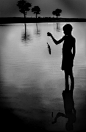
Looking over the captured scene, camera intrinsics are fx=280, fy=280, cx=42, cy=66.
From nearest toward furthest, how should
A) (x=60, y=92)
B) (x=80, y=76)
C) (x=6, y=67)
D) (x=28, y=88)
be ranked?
1. (x=60, y=92)
2. (x=28, y=88)
3. (x=80, y=76)
4. (x=6, y=67)

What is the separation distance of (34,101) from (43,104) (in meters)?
0.34

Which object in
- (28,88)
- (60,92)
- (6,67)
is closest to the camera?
(60,92)

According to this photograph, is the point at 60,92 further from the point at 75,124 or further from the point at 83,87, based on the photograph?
the point at 75,124

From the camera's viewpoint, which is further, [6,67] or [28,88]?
[6,67]

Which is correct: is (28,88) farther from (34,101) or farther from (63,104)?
(63,104)

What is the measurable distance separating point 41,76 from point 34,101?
334 cm

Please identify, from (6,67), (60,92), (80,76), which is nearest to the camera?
(60,92)

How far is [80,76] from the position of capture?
994 centimetres

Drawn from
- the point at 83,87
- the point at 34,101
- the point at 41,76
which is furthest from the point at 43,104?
the point at 41,76

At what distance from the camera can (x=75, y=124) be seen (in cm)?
514

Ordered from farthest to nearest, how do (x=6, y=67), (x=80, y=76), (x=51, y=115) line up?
(x=6, y=67), (x=80, y=76), (x=51, y=115)

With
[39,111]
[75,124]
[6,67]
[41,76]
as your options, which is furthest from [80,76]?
[75,124]

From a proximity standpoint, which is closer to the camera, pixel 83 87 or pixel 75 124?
pixel 75 124

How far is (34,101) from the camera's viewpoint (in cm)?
677
